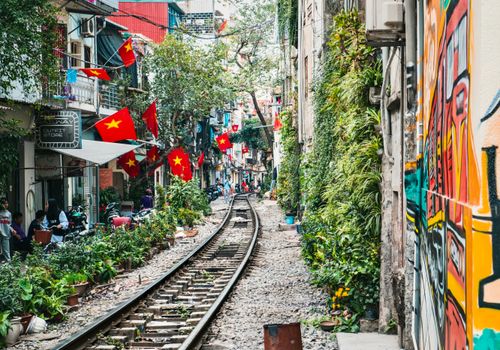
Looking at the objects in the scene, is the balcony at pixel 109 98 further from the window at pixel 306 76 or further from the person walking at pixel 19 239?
the person walking at pixel 19 239

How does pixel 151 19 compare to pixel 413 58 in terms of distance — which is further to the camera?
pixel 151 19

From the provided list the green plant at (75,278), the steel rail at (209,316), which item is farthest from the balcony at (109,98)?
the green plant at (75,278)

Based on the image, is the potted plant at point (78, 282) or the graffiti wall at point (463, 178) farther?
the potted plant at point (78, 282)

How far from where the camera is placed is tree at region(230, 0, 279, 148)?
154ft


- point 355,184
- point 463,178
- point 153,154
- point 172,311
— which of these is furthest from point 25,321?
point 153,154

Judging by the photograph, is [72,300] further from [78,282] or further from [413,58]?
[413,58]

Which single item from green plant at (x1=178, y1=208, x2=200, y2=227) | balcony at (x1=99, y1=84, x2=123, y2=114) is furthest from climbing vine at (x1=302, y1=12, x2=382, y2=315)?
green plant at (x1=178, y1=208, x2=200, y2=227)

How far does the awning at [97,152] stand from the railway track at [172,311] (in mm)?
3632

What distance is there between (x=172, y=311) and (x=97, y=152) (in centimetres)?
1032

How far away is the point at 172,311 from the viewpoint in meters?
12.2

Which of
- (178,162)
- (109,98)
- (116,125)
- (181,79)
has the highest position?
(181,79)

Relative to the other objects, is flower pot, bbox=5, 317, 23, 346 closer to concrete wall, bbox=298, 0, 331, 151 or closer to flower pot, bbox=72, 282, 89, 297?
flower pot, bbox=72, 282, 89, 297

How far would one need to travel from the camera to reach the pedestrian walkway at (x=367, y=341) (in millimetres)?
8352

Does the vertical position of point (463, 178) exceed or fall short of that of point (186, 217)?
it exceeds it
